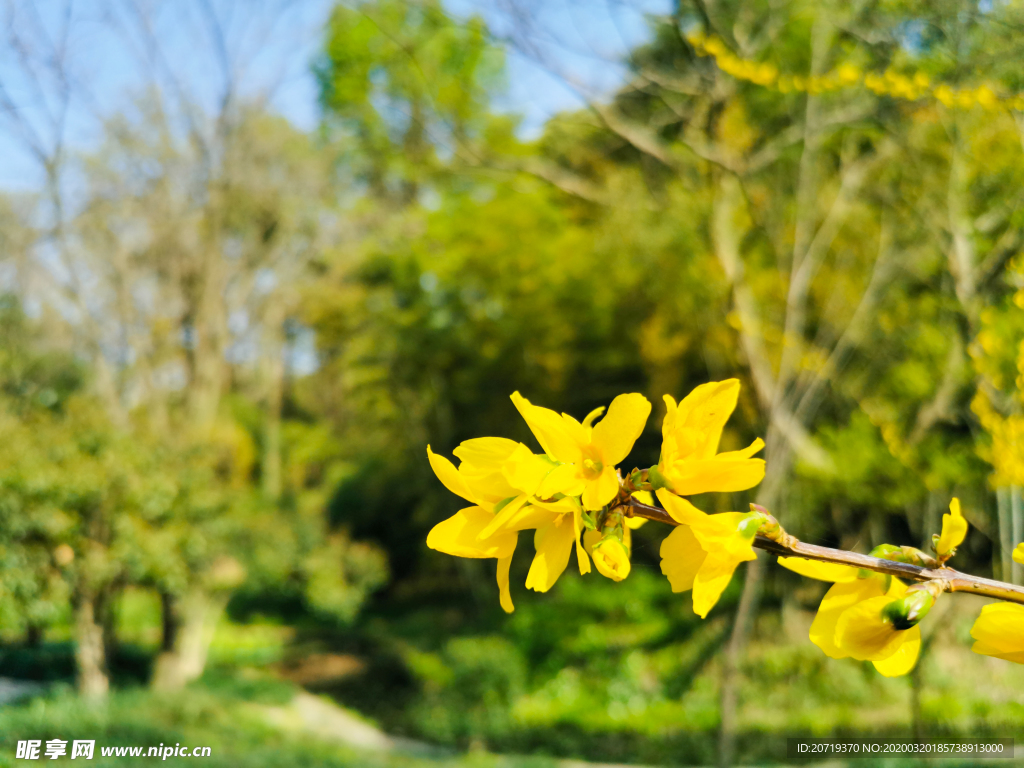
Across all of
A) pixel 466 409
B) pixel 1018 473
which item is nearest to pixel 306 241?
pixel 466 409

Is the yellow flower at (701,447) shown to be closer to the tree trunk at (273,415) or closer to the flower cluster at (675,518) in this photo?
the flower cluster at (675,518)

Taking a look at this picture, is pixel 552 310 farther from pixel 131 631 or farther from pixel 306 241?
pixel 131 631

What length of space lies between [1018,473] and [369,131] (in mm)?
8323

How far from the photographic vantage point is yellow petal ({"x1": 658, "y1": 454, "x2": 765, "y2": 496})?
381mm

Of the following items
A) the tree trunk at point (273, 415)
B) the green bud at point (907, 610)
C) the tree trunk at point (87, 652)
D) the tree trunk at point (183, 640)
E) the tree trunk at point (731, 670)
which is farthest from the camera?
the tree trunk at point (273, 415)

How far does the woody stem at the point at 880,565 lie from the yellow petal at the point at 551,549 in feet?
0.13

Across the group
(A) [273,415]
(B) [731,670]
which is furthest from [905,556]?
(A) [273,415]

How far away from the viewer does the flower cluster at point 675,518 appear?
376 mm


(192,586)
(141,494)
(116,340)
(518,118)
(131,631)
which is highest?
(518,118)

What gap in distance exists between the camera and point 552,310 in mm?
8375

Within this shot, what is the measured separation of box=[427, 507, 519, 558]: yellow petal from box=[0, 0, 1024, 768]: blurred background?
2.11 meters

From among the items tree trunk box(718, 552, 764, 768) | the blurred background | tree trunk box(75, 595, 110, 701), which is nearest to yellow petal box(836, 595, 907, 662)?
the blurred background

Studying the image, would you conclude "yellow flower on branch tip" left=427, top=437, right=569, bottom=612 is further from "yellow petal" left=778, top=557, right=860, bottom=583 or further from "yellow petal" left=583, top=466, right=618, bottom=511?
"yellow petal" left=778, top=557, right=860, bottom=583

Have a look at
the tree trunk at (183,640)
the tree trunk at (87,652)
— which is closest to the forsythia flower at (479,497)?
the tree trunk at (87,652)
